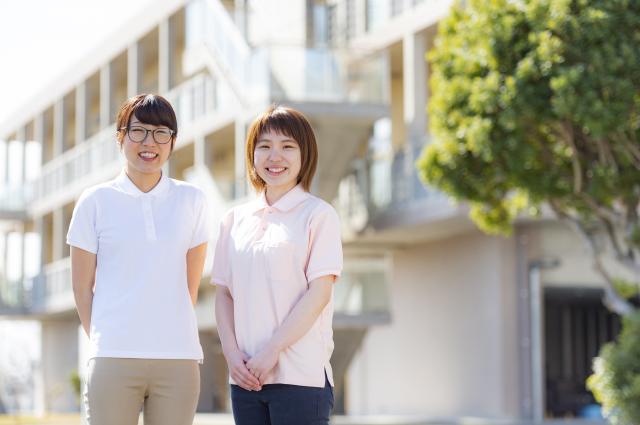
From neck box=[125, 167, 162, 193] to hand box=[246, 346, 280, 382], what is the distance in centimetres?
76

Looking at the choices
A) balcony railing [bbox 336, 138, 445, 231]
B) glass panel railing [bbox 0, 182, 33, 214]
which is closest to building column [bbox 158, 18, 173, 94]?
balcony railing [bbox 336, 138, 445, 231]

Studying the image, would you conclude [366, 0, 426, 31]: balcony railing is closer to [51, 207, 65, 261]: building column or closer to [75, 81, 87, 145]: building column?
[75, 81, 87, 145]: building column

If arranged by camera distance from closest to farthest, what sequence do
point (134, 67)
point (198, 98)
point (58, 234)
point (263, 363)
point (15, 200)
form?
1. point (263, 363)
2. point (198, 98)
3. point (134, 67)
4. point (58, 234)
5. point (15, 200)

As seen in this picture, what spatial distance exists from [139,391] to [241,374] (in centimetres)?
35

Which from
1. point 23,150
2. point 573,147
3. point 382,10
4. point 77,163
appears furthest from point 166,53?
point 573,147

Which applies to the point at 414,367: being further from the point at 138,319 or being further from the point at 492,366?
the point at 138,319

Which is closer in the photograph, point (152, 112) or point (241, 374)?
point (241, 374)

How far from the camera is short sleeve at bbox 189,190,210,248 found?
4.72m

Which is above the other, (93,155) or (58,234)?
(93,155)

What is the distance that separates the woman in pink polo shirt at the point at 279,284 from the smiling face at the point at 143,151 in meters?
0.30

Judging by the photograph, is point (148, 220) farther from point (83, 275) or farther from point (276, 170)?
point (276, 170)

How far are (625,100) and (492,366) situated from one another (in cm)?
1135

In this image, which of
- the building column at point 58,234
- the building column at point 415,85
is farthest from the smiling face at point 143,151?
the building column at point 58,234

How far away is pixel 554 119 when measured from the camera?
49.0 ft
